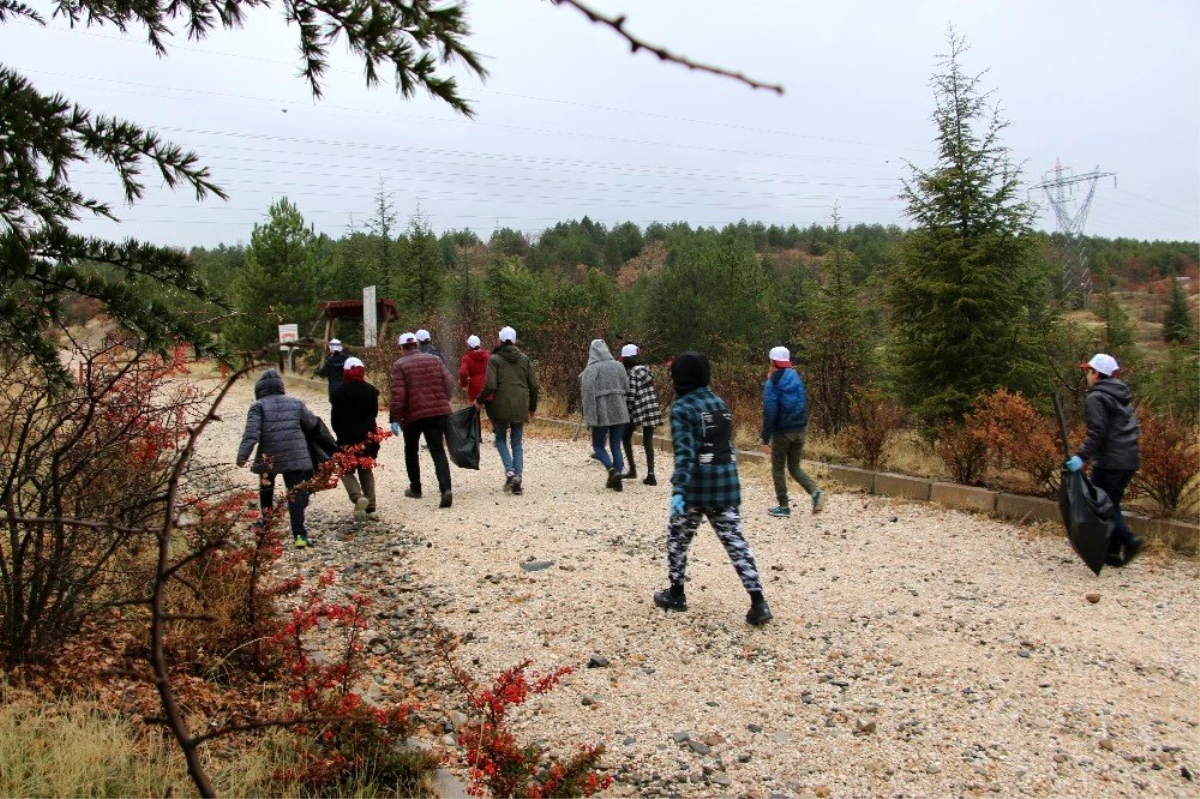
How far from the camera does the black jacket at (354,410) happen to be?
8492 mm

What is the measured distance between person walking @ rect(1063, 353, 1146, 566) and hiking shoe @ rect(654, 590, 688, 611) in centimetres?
307

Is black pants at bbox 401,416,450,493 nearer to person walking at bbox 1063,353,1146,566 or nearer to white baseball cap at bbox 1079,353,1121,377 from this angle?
person walking at bbox 1063,353,1146,566

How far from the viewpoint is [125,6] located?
2.48 m

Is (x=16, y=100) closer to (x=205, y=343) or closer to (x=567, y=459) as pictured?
(x=205, y=343)

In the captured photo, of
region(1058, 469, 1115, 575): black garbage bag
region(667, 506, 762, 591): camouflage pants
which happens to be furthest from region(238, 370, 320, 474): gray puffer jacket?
region(1058, 469, 1115, 575): black garbage bag

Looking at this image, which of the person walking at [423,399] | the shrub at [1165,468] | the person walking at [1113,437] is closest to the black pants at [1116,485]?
the person walking at [1113,437]

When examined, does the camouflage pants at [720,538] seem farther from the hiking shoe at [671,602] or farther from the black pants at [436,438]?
the black pants at [436,438]

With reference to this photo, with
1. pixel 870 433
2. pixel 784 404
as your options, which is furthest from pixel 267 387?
pixel 870 433

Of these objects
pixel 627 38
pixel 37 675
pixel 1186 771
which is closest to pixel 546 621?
pixel 37 675

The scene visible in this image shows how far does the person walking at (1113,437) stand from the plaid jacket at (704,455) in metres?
2.76

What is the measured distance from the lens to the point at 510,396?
963 cm

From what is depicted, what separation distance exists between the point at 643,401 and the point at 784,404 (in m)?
1.90

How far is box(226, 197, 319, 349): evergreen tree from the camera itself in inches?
1147

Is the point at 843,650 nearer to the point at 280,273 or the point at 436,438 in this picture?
the point at 436,438
